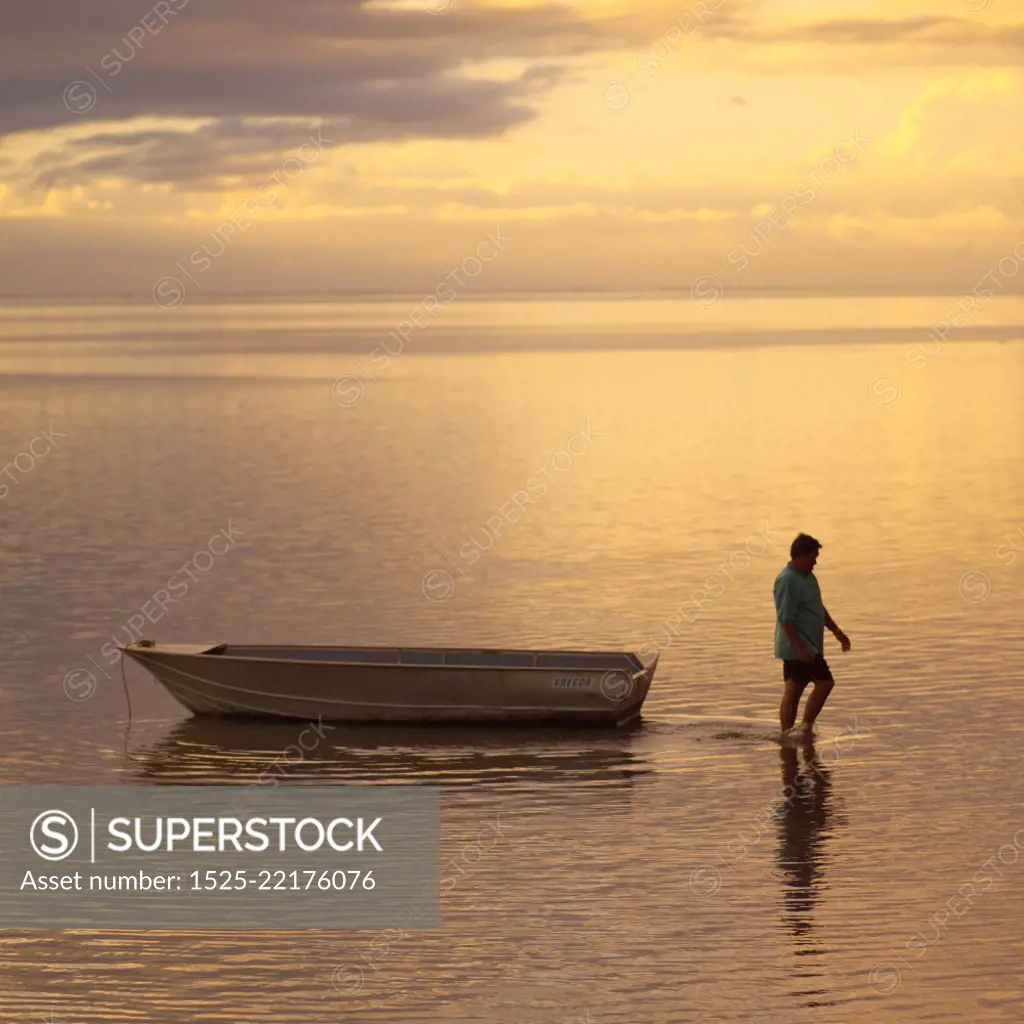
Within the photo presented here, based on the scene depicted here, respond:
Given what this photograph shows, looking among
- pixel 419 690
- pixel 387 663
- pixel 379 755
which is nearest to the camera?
pixel 379 755

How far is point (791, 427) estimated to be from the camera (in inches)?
2109

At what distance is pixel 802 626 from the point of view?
55.7 ft

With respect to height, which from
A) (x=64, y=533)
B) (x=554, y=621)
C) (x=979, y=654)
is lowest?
(x=979, y=654)

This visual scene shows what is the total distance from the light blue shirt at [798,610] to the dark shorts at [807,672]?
73mm

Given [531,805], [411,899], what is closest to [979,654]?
[531,805]

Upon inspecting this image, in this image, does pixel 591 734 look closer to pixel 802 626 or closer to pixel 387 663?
pixel 387 663

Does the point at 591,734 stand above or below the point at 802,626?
below

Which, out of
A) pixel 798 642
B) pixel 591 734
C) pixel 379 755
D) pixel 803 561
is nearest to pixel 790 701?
pixel 798 642

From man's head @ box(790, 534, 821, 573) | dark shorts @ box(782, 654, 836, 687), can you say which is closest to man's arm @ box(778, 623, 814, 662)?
dark shorts @ box(782, 654, 836, 687)

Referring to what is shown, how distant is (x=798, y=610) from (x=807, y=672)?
22.8 inches

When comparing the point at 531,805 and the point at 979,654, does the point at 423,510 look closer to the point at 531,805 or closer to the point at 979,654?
the point at 979,654

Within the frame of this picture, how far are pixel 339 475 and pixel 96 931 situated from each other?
29015mm

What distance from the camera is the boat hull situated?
17734mm

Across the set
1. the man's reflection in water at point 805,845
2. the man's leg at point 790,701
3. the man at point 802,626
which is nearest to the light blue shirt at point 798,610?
the man at point 802,626
